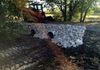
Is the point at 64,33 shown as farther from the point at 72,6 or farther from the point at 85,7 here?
the point at 85,7

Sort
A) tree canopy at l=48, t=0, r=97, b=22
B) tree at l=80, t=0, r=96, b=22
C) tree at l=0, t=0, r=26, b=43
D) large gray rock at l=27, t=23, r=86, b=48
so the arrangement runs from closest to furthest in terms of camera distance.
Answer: tree at l=0, t=0, r=26, b=43, large gray rock at l=27, t=23, r=86, b=48, tree canopy at l=48, t=0, r=97, b=22, tree at l=80, t=0, r=96, b=22

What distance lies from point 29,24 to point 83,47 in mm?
2975

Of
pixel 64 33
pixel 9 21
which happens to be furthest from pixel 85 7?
pixel 9 21

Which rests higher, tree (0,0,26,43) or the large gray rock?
tree (0,0,26,43)

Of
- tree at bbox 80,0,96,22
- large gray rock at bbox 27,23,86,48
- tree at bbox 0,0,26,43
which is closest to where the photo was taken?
tree at bbox 0,0,26,43

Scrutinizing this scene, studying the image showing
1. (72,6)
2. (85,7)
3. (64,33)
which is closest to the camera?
(64,33)

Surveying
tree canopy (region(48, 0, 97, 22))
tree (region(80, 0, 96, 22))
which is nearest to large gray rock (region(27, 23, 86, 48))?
tree canopy (region(48, 0, 97, 22))

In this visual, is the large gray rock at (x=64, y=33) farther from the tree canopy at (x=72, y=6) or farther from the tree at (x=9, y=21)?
the tree canopy at (x=72, y=6)

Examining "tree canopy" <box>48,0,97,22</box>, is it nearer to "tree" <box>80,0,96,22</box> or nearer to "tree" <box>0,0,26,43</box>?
"tree" <box>80,0,96,22</box>

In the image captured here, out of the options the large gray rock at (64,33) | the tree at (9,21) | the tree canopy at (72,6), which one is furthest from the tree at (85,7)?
the tree at (9,21)

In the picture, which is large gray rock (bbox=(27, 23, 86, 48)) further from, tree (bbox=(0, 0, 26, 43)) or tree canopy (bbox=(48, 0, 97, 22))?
tree canopy (bbox=(48, 0, 97, 22))

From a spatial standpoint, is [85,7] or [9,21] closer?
[9,21]

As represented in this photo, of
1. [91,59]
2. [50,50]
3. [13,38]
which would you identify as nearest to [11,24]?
[13,38]

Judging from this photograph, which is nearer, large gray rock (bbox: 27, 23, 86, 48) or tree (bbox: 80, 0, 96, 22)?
large gray rock (bbox: 27, 23, 86, 48)
